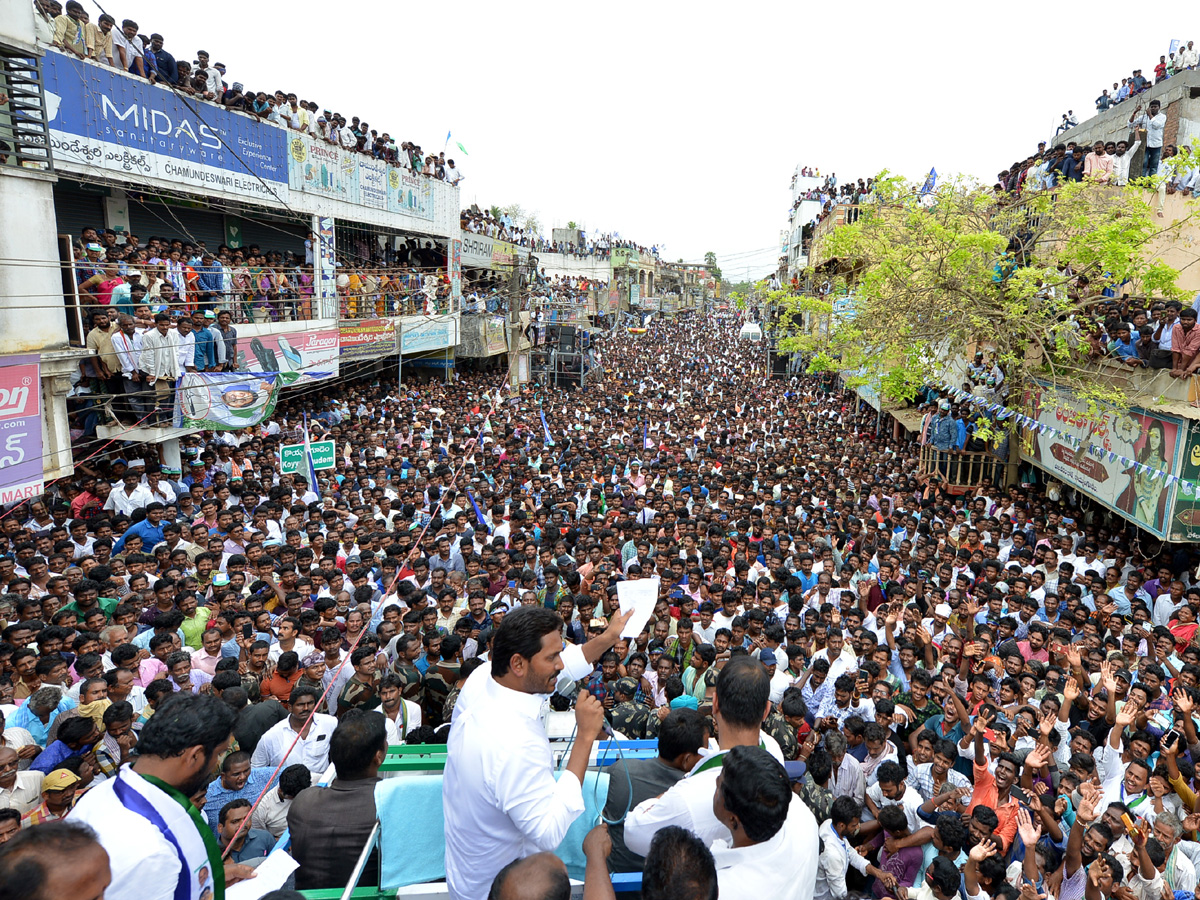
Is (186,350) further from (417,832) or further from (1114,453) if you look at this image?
(1114,453)

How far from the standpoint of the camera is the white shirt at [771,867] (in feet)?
6.81

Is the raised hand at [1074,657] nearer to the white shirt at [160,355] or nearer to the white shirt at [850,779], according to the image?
the white shirt at [850,779]

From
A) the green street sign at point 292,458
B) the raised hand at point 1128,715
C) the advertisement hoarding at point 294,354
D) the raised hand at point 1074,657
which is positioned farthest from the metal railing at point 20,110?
the raised hand at point 1128,715

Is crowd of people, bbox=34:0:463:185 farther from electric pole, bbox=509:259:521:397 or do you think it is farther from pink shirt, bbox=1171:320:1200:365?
pink shirt, bbox=1171:320:1200:365

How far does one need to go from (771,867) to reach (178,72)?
15118 millimetres

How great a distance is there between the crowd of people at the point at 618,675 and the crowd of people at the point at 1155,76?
11.3m

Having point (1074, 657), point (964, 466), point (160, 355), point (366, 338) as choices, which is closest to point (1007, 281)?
point (964, 466)

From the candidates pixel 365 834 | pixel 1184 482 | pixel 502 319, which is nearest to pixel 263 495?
pixel 365 834

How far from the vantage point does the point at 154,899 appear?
2045mm

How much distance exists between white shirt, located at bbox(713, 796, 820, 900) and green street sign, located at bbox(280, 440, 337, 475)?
9201mm

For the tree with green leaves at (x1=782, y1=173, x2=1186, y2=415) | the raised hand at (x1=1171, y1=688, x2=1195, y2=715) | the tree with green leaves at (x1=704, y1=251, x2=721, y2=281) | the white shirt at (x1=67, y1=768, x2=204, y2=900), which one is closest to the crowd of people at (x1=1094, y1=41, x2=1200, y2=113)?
the tree with green leaves at (x1=782, y1=173, x2=1186, y2=415)

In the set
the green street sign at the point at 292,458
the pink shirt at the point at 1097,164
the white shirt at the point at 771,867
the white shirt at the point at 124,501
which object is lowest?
the white shirt at the point at 124,501

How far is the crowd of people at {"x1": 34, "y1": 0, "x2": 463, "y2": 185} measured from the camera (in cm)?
1067

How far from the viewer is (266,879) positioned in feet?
8.66
